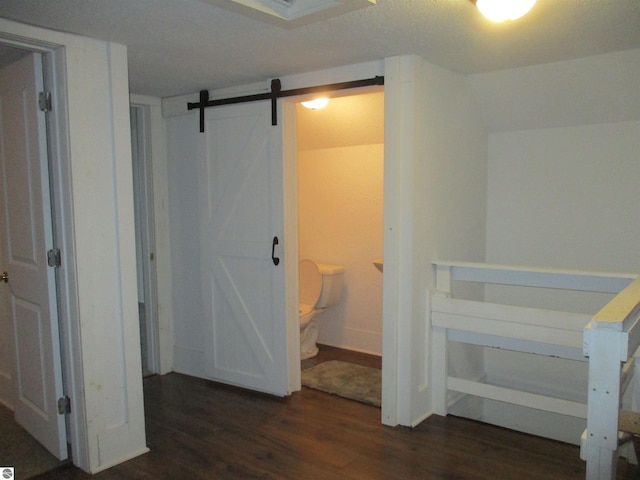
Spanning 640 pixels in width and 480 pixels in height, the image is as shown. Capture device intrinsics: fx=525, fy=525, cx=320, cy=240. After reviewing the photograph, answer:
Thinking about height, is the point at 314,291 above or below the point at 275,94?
below

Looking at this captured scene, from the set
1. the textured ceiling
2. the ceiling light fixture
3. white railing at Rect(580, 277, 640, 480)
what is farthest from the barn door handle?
white railing at Rect(580, 277, 640, 480)

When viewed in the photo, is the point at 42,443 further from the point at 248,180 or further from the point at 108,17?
the point at 108,17

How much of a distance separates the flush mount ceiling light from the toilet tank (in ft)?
8.65

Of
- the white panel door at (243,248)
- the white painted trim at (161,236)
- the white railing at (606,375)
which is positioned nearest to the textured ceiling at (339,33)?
the white panel door at (243,248)

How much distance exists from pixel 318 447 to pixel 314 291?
187cm

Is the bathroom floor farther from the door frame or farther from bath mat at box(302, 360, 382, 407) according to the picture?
the door frame

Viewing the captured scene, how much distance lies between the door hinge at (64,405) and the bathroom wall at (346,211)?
8.25 ft

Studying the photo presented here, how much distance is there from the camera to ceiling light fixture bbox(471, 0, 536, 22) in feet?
6.25

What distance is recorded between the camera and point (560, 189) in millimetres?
3680

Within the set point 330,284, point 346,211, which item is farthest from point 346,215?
point 330,284

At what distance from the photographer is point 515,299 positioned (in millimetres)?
3926

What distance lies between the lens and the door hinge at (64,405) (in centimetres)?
271

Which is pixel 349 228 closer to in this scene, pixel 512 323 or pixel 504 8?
pixel 512 323

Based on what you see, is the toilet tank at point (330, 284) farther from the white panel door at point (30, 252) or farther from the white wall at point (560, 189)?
the white panel door at point (30, 252)
